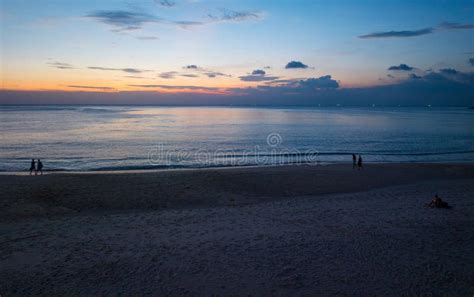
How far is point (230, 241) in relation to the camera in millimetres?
11133

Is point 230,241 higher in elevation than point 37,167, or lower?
lower

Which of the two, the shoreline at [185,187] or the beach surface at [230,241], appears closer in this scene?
the beach surface at [230,241]

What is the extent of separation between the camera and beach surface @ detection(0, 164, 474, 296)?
8.40m

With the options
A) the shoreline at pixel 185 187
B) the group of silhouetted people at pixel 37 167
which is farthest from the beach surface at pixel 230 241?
the group of silhouetted people at pixel 37 167

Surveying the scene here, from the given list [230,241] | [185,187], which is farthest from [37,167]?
[230,241]

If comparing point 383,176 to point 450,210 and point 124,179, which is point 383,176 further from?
point 124,179

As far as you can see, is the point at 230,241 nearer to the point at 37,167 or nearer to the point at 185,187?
the point at 185,187

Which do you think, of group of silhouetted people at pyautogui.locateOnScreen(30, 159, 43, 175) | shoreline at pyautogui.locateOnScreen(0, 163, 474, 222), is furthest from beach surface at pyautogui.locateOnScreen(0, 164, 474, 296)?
group of silhouetted people at pyautogui.locateOnScreen(30, 159, 43, 175)

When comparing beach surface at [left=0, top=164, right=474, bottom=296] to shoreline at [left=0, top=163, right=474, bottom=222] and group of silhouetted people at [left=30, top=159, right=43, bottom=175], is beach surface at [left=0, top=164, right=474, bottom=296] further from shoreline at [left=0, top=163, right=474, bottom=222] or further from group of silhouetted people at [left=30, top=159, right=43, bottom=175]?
group of silhouetted people at [left=30, top=159, right=43, bottom=175]

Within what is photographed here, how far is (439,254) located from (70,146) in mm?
40477

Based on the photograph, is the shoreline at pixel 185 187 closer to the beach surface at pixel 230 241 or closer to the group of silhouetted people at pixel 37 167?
the beach surface at pixel 230 241

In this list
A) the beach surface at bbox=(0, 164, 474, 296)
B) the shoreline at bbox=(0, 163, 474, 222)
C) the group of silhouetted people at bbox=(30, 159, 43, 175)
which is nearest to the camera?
the beach surface at bbox=(0, 164, 474, 296)

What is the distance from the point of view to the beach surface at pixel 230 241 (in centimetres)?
840

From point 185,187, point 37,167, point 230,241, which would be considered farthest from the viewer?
point 37,167
